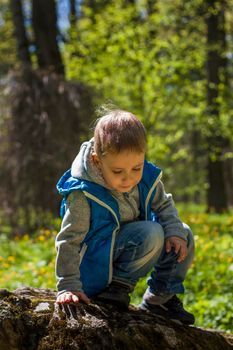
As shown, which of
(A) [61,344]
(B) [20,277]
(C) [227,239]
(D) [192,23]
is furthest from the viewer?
(D) [192,23]

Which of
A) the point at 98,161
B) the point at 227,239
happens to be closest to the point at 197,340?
the point at 98,161

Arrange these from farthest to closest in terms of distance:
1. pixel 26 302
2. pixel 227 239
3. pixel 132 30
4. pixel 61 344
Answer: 1. pixel 132 30
2. pixel 227 239
3. pixel 26 302
4. pixel 61 344

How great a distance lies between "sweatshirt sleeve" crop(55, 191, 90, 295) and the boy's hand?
18.8 inches

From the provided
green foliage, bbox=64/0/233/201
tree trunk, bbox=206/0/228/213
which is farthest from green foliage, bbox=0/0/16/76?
tree trunk, bbox=206/0/228/213

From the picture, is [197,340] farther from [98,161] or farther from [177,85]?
[177,85]

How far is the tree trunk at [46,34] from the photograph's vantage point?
38.2 feet

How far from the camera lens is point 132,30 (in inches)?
452

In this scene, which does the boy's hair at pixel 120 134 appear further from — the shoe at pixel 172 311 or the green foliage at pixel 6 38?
the green foliage at pixel 6 38

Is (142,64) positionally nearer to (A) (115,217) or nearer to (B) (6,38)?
(A) (115,217)

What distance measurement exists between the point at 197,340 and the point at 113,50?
9.24 meters

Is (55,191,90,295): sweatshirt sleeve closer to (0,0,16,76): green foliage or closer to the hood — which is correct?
the hood

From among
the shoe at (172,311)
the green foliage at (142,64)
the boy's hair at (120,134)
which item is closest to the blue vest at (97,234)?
the boy's hair at (120,134)

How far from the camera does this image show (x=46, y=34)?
1191 centimetres

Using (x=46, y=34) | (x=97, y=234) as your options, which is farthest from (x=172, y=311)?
(x=46, y=34)
